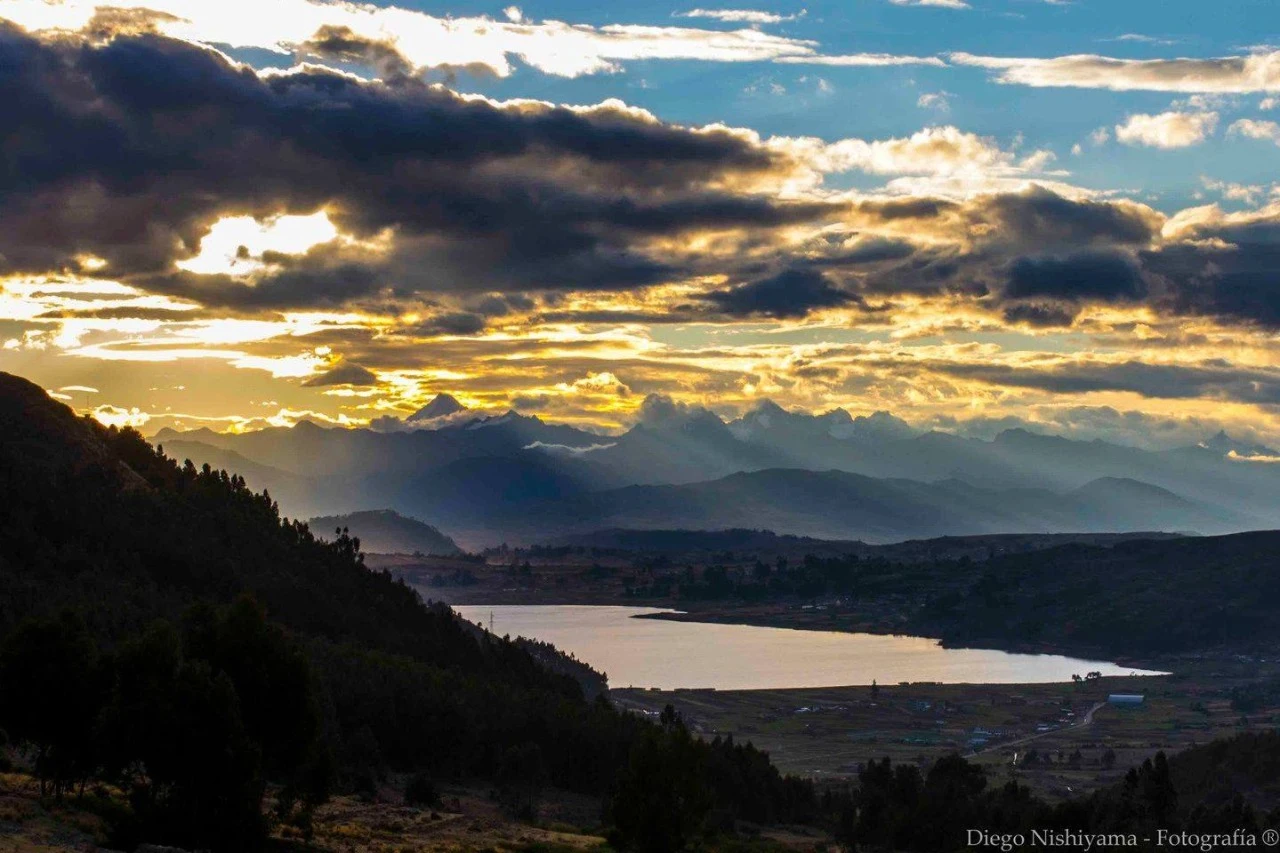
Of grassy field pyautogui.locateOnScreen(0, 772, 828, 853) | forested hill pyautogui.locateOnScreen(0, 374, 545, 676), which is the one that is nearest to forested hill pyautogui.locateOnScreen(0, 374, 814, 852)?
forested hill pyautogui.locateOnScreen(0, 374, 545, 676)

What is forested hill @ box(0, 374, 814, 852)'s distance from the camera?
61188mm

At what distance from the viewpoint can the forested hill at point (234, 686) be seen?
201 feet

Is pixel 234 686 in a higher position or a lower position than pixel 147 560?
lower

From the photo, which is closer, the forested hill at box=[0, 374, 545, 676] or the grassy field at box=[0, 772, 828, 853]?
the grassy field at box=[0, 772, 828, 853]

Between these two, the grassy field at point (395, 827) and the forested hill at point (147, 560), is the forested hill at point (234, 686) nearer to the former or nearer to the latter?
the forested hill at point (147, 560)

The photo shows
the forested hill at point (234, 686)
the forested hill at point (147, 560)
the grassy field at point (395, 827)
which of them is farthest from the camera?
the forested hill at point (147, 560)

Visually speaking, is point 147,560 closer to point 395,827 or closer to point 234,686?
point 395,827

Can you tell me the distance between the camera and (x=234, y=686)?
6581cm

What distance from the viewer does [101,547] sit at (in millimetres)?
160500

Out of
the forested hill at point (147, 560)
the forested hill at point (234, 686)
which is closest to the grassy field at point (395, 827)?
the forested hill at point (234, 686)

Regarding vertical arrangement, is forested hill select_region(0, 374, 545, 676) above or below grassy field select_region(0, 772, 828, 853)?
above

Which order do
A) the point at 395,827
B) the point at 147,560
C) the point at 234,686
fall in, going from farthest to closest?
1. the point at 147,560
2. the point at 395,827
3. the point at 234,686

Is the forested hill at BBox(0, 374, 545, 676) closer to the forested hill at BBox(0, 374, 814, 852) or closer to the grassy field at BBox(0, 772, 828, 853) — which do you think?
the forested hill at BBox(0, 374, 814, 852)

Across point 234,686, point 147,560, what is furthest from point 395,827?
point 147,560
